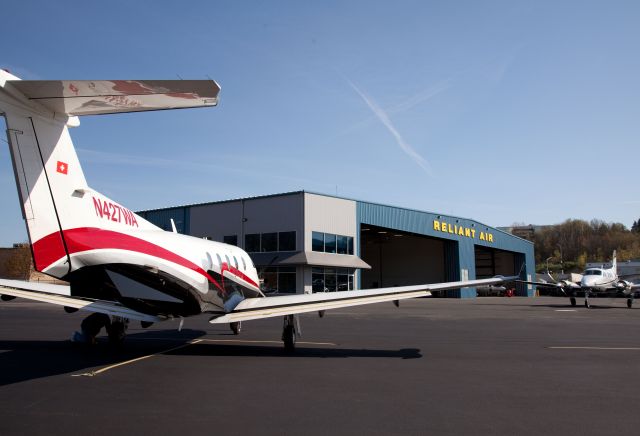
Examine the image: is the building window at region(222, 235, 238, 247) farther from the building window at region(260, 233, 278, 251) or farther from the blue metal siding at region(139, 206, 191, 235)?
the blue metal siding at region(139, 206, 191, 235)

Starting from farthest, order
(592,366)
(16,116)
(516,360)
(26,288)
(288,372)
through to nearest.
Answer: (26,288)
(516,360)
(592,366)
(288,372)
(16,116)

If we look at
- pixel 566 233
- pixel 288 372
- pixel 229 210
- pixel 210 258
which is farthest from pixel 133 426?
pixel 566 233

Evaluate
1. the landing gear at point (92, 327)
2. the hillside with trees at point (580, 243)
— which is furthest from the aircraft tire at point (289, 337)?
the hillside with trees at point (580, 243)

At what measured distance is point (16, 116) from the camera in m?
7.43

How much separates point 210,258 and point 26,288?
427 cm

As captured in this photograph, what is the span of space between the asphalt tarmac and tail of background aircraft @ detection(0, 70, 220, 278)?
2.40m

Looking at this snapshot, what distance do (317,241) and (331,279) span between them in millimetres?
3838

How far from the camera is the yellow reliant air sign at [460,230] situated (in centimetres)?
5362

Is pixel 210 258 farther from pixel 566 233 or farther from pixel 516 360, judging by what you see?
pixel 566 233

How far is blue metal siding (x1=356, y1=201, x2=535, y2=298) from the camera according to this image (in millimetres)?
47812

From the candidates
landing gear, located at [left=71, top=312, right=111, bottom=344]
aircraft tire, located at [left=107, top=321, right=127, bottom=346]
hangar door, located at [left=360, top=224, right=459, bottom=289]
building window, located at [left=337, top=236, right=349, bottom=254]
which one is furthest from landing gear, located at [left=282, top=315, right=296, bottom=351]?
hangar door, located at [left=360, top=224, right=459, bottom=289]

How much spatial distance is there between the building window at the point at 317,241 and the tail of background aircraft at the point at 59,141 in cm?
3269

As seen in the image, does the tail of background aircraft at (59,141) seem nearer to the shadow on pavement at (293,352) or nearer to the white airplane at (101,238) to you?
the white airplane at (101,238)

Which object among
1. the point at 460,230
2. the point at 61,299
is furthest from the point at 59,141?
the point at 460,230
